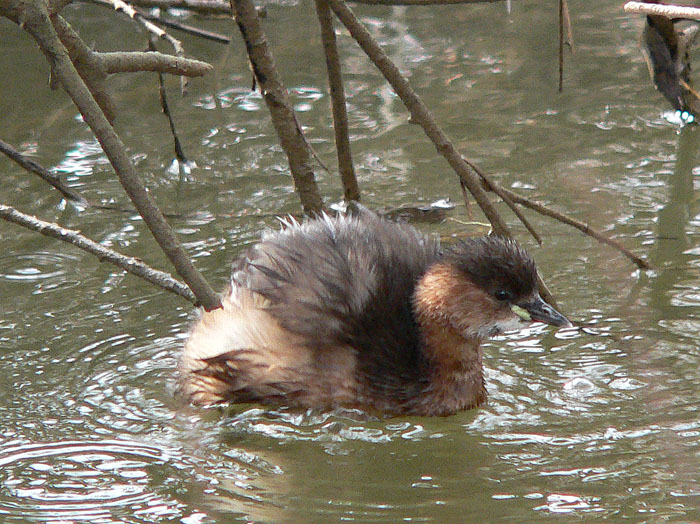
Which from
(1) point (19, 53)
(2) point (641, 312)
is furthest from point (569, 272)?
(1) point (19, 53)

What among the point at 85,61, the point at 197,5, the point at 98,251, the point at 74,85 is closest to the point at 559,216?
the point at 197,5

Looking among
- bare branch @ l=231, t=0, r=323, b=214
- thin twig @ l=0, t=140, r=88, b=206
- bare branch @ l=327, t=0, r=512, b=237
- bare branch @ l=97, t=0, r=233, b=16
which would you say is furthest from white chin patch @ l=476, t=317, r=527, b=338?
thin twig @ l=0, t=140, r=88, b=206

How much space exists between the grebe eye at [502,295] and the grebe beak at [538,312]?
0.04 metres

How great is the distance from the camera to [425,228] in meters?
5.51

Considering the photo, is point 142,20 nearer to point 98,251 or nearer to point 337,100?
point 337,100

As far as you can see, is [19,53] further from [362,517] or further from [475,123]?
[362,517]

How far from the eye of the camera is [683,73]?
243 inches

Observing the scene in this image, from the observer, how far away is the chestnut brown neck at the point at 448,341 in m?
4.02

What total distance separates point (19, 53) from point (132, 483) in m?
5.30

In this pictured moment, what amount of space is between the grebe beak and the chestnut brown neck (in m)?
0.19

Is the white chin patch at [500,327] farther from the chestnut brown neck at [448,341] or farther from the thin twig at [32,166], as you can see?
the thin twig at [32,166]

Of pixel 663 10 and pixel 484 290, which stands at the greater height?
pixel 663 10

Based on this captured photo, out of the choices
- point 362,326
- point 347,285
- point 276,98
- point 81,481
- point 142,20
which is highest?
point 142,20

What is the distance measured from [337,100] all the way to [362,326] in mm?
1242
